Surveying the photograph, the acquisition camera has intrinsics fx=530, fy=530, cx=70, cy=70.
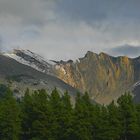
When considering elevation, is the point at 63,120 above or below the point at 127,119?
below

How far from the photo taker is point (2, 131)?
106438 mm

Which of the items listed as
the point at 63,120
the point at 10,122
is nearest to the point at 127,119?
the point at 63,120

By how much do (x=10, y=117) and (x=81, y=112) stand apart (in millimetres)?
14693

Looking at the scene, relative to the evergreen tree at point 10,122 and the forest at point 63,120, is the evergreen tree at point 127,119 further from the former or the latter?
the evergreen tree at point 10,122

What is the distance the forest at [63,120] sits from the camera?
107 metres

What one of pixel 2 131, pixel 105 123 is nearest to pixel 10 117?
pixel 2 131

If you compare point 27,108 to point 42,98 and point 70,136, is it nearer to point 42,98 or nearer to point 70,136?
point 42,98

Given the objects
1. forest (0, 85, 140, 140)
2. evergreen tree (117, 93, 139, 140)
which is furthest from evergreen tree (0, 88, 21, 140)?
evergreen tree (117, 93, 139, 140)

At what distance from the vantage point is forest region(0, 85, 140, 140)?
107 metres

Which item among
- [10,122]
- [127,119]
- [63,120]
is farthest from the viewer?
[127,119]

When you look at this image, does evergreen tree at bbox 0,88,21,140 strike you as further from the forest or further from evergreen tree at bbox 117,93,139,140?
evergreen tree at bbox 117,93,139,140

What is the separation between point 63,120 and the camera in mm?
109438

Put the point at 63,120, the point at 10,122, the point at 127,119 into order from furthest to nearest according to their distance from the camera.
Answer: the point at 127,119 → the point at 63,120 → the point at 10,122

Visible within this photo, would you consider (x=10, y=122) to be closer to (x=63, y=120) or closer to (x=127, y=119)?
(x=63, y=120)
